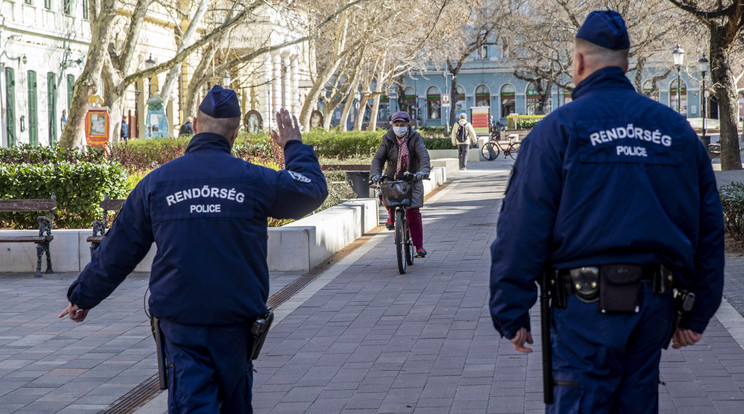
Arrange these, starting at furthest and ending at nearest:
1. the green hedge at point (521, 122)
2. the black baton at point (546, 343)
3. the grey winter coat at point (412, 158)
Result: 1. the green hedge at point (521, 122)
2. the grey winter coat at point (412, 158)
3. the black baton at point (546, 343)

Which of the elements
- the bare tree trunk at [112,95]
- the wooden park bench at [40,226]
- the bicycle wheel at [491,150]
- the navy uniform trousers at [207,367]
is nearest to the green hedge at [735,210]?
the wooden park bench at [40,226]

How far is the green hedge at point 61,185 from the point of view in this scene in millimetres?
12156

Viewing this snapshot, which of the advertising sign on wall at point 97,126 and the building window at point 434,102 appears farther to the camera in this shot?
the building window at point 434,102

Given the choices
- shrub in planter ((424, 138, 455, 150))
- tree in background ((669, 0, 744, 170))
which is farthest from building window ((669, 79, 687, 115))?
tree in background ((669, 0, 744, 170))

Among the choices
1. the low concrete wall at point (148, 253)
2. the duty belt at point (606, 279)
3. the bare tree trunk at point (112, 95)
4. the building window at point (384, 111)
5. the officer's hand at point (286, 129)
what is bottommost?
the low concrete wall at point (148, 253)

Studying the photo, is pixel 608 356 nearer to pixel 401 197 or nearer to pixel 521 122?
pixel 401 197

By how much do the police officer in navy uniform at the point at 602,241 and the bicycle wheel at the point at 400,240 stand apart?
23.3 ft

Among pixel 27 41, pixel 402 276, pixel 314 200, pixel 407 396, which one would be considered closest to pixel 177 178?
pixel 314 200

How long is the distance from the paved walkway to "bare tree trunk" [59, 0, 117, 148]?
7622 mm

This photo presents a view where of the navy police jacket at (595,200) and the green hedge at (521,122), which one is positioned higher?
the green hedge at (521,122)

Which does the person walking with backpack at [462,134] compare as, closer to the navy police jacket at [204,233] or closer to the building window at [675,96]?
the navy police jacket at [204,233]

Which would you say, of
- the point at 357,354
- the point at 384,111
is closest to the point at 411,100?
the point at 384,111

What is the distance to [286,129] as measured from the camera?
4.04 metres

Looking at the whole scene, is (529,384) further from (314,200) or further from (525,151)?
(525,151)
